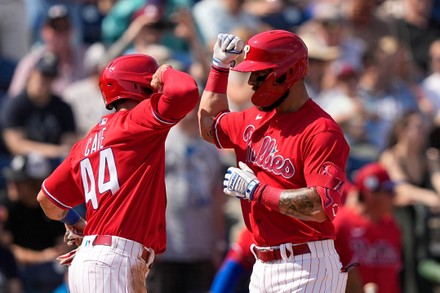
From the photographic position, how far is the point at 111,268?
19.8 ft

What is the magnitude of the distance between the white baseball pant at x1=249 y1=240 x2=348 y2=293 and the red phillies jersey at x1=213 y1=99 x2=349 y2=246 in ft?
0.23

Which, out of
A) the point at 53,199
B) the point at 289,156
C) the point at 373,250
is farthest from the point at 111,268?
the point at 373,250

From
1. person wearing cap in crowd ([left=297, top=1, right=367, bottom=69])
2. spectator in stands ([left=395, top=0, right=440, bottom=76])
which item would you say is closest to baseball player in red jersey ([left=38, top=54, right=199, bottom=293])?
person wearing cap in crowd ([left=297, top=1, right=367, bottom=69])

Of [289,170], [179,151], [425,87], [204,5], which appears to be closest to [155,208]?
[289,170]

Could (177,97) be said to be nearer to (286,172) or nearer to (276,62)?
(276,62)

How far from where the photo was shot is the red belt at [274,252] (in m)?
6.07

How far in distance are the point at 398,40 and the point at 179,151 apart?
3.88 metres

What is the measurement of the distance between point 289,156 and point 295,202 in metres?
0.31

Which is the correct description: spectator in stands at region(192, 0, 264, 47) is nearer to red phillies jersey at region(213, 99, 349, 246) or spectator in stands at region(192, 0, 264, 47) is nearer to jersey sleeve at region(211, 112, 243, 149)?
jersey sleeve at region(211, 112, 243, 149)

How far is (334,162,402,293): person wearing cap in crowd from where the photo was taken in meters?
9.80

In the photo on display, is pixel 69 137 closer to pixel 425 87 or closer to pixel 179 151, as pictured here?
pixel 179 151

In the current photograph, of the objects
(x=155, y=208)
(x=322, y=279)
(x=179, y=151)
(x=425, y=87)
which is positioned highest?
(x=155, y=208)

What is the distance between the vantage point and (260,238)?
20.2 feet

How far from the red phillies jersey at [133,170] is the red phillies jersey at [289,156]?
0.48m
